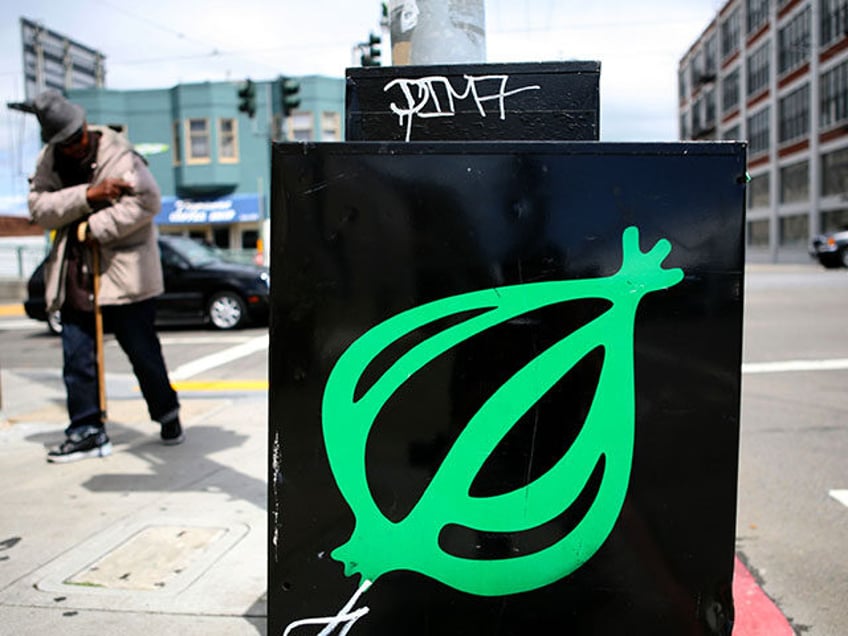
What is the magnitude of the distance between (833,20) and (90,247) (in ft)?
138

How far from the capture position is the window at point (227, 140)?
104 feet

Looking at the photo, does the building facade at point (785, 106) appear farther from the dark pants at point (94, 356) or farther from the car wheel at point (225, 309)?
the dark pants at point (94, 356)

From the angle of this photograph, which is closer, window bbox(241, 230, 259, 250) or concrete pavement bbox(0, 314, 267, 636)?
concrete pavement bbox(0, 314, 267, 636)

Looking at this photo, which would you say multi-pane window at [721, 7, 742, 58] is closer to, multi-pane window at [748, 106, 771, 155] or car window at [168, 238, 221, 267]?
multi-pane window at [748, 106, 771, 155]

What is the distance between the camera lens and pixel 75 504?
3.88 metres

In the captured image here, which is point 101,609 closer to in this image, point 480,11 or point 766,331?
point 480,11

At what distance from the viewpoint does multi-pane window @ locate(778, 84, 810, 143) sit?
4081cm

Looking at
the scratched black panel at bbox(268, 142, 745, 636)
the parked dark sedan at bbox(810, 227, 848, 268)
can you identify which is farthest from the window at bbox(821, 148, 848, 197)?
the scratched black panel at bbox(268, 142, 745, 636)

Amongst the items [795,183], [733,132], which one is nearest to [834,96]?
[795,183]

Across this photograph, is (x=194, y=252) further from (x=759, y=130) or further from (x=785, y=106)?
(x=759, y=130)

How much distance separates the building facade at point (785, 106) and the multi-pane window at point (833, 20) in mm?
49

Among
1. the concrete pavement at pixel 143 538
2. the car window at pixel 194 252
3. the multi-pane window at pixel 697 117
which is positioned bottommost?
the concrete pavement at pixel 143 538

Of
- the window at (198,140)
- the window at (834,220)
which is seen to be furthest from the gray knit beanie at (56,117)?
the window at (834,220)

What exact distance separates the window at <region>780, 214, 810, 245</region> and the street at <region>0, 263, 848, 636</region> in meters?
31.9
